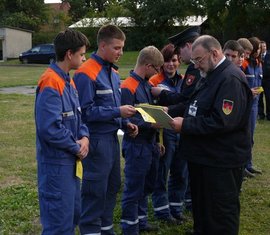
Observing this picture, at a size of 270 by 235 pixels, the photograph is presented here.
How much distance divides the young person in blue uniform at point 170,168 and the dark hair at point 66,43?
1568 mm

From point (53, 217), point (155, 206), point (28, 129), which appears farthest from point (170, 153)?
point (28, 129)

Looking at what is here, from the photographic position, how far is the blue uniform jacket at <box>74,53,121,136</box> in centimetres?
396

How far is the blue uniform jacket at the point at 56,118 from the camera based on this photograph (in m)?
3.39

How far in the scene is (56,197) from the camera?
11.3 ft

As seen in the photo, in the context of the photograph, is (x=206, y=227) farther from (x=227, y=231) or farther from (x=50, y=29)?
(x=50, y=29)

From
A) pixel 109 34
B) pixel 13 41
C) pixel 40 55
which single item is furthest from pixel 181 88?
pixel 13 41

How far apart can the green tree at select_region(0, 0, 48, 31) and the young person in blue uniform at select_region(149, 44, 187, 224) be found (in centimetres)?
4696

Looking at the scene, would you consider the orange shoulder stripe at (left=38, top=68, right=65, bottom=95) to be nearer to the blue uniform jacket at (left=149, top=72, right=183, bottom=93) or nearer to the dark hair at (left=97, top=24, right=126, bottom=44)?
the dark hair at (left=97, top=24, right=126, bottom=44)

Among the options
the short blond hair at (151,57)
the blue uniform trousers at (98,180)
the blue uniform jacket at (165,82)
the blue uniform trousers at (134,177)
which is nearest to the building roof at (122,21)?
the blue uniform jacket at (165,82)

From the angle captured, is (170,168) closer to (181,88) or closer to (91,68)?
(181,88)

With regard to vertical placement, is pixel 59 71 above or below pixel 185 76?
above

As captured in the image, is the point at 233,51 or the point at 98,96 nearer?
the point at 98,96

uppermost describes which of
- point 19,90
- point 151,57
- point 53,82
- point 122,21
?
point 122,21

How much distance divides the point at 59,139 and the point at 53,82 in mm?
426
